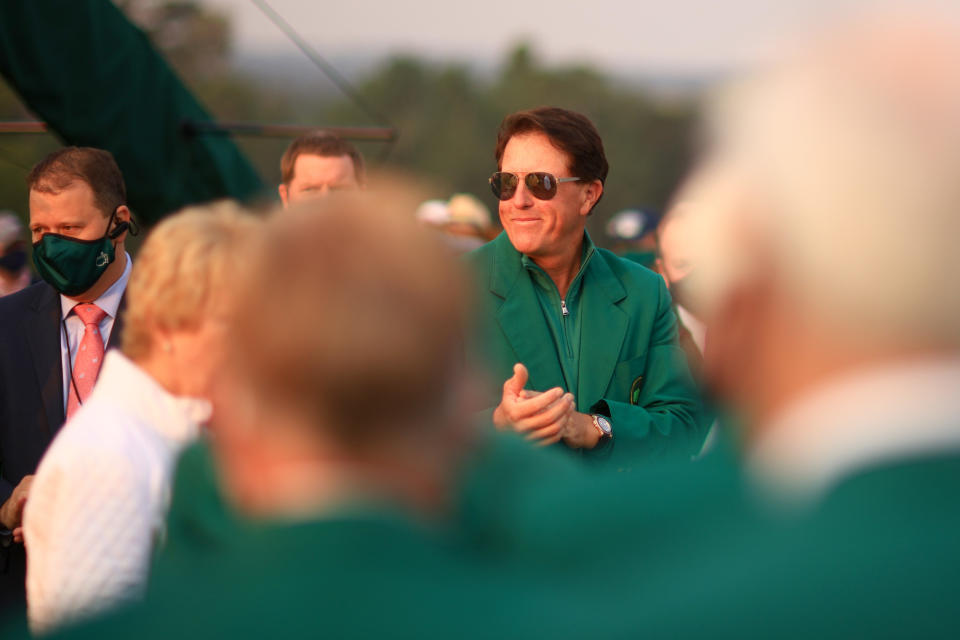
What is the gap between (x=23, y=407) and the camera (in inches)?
132

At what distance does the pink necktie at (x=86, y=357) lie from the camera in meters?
3.38

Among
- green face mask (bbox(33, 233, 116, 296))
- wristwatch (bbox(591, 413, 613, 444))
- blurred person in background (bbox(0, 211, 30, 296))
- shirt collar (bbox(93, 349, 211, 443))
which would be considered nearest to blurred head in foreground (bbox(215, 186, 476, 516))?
shirt collar (bbox(93, 349, 211, 443))

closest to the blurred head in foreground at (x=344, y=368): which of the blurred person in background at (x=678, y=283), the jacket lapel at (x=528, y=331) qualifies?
the jacket lapel at (x=528, y=331)

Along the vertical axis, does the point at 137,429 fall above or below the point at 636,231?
below

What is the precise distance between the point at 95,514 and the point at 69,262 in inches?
65.3

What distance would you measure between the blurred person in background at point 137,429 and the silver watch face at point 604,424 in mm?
1273

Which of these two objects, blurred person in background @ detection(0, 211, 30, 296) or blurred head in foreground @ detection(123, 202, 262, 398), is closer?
blurred head in foreground @ detection(123, 202, 262, 398)

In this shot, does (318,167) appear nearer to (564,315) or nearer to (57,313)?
(57,313)

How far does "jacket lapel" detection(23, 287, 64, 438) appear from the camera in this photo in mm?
3338

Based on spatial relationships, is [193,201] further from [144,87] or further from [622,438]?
[622,438]

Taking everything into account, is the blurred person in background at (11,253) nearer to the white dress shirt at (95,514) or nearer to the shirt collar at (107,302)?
the shirt collar at (107,302)

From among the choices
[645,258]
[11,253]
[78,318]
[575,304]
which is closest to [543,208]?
[575,304]

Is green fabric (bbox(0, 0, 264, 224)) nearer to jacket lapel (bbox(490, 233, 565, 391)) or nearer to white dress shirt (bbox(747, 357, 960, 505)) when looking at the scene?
jacket lapel (bbox(490, 233, 565, 391))

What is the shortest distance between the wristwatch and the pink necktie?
1733 millimetres
